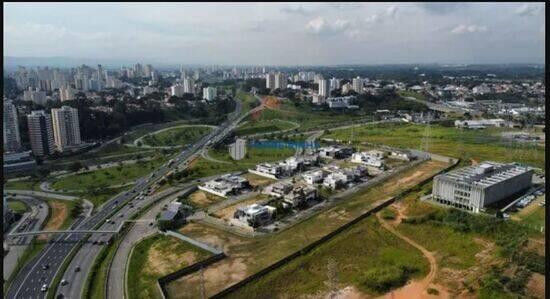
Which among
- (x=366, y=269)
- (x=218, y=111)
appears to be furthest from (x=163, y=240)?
(x=218, y=111)

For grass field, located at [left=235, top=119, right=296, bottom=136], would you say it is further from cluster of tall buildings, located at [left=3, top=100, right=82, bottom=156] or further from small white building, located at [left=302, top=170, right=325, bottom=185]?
small white building, located at [left=302, top=170, right=325, bottom=185]

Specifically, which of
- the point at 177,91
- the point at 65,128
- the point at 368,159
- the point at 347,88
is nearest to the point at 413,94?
the point at 347,88

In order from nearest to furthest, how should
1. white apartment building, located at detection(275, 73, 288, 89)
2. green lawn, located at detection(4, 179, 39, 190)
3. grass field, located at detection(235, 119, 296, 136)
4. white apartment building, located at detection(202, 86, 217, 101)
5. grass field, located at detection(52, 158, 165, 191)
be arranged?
green lawn, located at detection(4, 179, 39, 190)
grass field, located at detection(52, 158, 165, 191)
grass field, located at detection(235, 119, 296, 136)
white apartment building, located at detection(202, 86, 217, 101)
white apartment building, located at detection(275, 73, 288, 89)

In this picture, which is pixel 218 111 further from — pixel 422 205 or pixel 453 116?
pixel 422 205

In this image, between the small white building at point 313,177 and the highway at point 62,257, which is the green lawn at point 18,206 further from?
the small white building at point 313,177

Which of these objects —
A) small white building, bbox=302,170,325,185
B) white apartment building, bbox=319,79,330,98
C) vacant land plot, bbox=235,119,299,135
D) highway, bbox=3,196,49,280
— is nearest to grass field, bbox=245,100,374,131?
vacant land plot, bbox=235,119,299,135

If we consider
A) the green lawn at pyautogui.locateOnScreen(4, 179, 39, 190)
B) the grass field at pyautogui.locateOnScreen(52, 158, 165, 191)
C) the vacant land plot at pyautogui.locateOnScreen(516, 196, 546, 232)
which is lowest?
the green lawn at pyautogui.locateOnScreen(4, 179, 39, 190)

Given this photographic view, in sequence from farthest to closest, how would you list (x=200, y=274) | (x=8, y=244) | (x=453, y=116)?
1. (x=453, y=116)
2. (x=8, y=244)
3. (x=200, y=274)
